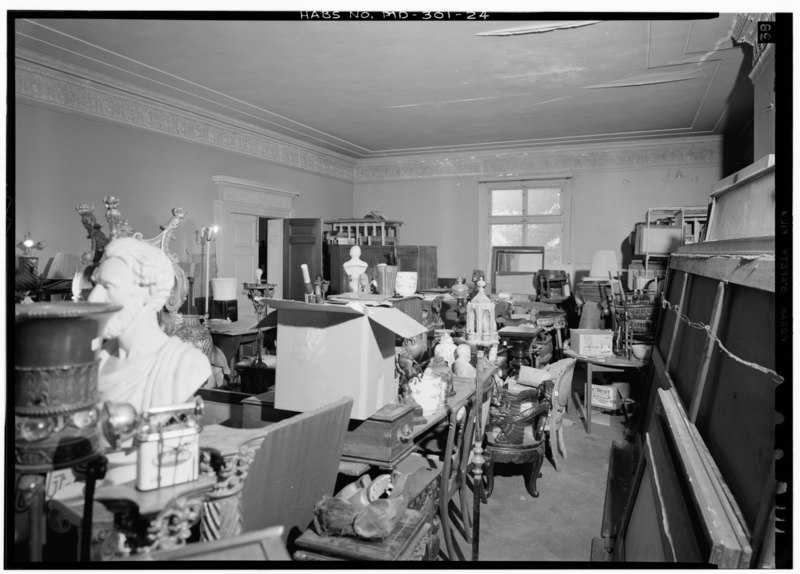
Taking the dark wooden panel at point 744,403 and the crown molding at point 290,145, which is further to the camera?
the crown molding at point 290,145

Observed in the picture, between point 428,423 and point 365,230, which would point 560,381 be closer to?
point 428,423

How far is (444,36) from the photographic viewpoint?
14.5ft

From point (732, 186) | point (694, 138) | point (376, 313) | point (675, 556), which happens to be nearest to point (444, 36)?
point (732, 186)

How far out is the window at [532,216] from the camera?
9.03 meters

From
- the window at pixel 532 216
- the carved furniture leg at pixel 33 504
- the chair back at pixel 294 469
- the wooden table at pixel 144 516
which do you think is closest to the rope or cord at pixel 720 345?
the chair back at pixel 294 469

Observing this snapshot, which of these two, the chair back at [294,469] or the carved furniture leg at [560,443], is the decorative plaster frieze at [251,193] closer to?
the carved furniture leg at [560,443]

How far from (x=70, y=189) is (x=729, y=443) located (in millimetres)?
5566

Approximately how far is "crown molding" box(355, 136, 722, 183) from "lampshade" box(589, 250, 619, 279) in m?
1.71

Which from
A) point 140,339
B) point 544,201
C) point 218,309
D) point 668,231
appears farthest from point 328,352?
point 544,201

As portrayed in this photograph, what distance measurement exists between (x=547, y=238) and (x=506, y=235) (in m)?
0.70

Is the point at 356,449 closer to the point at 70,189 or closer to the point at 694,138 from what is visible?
the point at 70,189

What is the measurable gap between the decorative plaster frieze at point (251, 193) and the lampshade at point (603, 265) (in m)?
4.69

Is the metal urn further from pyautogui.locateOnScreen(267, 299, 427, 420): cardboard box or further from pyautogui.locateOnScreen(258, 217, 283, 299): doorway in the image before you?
pyautogui.locateOnScreen(258, 217, 283, 299): doorway

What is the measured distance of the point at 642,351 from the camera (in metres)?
5.12
